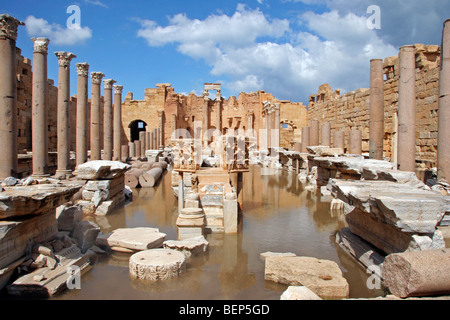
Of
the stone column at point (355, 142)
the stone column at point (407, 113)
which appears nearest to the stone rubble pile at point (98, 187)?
the stone column at point (407, 113)

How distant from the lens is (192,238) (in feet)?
19.6

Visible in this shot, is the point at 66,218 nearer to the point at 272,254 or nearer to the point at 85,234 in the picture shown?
the point at 85,234

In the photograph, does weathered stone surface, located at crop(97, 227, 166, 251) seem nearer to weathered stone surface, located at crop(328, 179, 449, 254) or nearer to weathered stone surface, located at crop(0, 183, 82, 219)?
weathered stone surface, located at crop(0, 183, 82, 219)

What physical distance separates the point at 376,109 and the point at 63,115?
1110 cm

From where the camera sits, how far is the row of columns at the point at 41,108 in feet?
26.0

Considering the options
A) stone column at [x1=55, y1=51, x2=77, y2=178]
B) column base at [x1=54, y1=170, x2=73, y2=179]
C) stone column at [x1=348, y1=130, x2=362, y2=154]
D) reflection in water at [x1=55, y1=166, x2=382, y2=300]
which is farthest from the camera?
stone column at [x1=348, y1=130, x2=362, y2=154]

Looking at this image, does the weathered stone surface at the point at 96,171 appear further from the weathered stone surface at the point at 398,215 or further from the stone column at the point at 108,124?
the weathered stone surface at the point at 398,215

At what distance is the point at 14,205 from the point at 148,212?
4.98 m

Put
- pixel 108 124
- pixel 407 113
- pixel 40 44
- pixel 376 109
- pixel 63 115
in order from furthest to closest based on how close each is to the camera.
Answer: pixel 108 124 → pixel 63 115 → pixel 376 109 → pixel 40 44 → pixel 407 113

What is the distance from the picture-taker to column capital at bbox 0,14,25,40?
775 centimetres

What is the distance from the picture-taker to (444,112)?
799cm

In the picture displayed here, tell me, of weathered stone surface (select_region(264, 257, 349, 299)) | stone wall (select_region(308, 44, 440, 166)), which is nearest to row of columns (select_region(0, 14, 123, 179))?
weathered stone surface (select_region(264, 257, 349, 299))

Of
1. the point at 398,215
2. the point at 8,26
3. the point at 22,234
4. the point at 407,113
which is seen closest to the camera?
the point at 398,215

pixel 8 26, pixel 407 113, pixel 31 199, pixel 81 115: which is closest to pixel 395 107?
pixel 407 113
